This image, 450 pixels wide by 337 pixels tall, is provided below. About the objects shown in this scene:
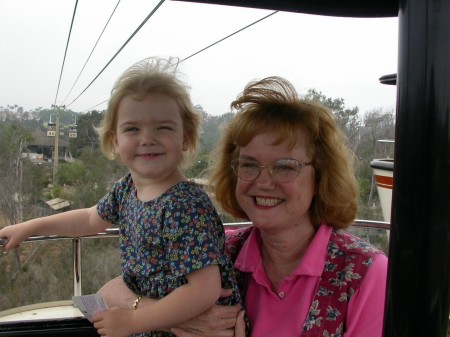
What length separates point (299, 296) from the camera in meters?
1.50

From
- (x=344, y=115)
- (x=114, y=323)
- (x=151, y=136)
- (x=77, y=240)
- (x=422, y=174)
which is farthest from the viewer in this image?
(x=77, y=240)

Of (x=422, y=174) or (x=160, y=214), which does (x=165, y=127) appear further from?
(x=422, y=174)

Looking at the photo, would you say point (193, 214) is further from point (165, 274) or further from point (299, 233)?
point (299, 233)

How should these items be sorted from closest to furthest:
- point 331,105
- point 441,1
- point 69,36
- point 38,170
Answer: point 441,1, point 69,36, point 331,105, point 38,170

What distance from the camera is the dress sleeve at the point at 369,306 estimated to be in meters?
1.33

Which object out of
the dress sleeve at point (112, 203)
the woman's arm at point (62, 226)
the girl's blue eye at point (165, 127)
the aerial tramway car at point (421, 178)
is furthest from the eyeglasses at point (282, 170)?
the aerial tramway car at point (421, 178)

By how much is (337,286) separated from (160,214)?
568 mm

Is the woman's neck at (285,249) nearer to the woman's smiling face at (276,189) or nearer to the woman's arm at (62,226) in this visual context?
the woman's smiling face at (276,189)

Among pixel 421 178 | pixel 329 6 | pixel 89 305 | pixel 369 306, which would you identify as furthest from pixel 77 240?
pixel 421 178

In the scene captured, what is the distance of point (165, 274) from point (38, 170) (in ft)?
2.30

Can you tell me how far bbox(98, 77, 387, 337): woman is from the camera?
4.85 ft

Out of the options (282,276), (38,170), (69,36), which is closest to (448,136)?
(282,276)

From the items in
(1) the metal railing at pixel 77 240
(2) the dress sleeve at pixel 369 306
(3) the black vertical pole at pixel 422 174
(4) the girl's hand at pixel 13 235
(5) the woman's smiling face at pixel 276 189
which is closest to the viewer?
(3) the black vertical pole at pixel 422 174

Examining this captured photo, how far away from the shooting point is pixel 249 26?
1.21 metres
